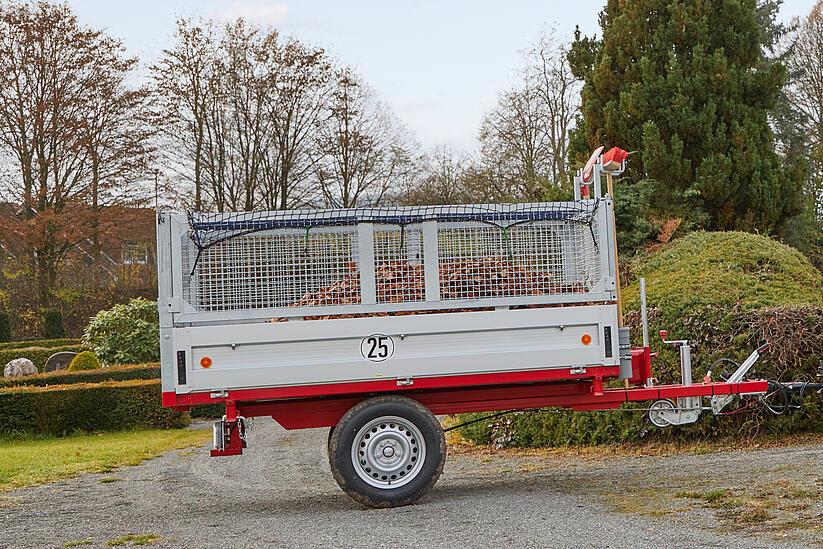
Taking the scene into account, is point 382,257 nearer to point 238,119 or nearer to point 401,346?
point 401,346

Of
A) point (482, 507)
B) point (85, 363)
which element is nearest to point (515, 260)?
point (482, 507)

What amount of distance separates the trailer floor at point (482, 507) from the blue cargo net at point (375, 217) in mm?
2157

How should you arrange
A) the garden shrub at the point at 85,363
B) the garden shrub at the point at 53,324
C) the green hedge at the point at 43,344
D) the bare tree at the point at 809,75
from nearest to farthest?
1. the garden shrub at the point at 85,363
2. the green hedge at the point at 43,344
3. the bare tree at the point at 809,75
4. the garden shrub at the point at 53,324

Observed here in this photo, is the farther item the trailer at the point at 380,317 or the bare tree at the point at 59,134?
the bare tree at the point at 59,134

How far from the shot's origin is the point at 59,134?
110 ft

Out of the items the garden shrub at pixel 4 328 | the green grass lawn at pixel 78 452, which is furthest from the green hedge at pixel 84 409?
the garden shrub at pixel 4 328

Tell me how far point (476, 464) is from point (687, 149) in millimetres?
10053

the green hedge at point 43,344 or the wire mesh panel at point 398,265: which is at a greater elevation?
the wire mesh panel at point 398,265

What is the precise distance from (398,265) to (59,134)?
94.0ft

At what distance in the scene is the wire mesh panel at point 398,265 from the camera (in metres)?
7.77

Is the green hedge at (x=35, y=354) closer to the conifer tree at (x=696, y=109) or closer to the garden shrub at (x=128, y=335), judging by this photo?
the garden shrub at (x=128, y=335)

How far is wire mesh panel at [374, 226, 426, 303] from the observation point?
7.77 m

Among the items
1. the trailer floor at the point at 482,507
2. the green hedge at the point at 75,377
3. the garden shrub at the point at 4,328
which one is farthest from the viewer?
the garden shrub at the point at 4,328

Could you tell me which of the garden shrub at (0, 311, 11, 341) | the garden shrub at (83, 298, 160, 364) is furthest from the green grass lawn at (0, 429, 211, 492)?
the garden shrub at (0, 311, 11, 341)
